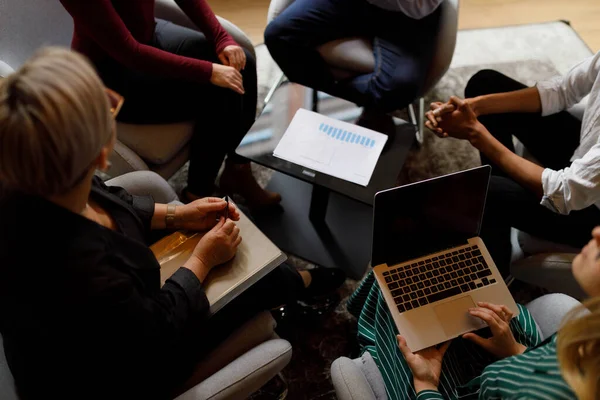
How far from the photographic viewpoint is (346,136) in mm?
1532

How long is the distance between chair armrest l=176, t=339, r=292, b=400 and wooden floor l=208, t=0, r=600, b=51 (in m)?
1.85

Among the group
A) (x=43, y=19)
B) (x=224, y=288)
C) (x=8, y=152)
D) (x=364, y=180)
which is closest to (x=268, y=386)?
(x=224, y=288)

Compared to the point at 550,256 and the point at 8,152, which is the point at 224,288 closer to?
the point at 8,152

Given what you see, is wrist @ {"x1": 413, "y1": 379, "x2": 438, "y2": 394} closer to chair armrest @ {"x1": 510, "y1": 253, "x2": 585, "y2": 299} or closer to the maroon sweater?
chair armrest @ {"x1": 510, "y1": 253, "x2": 585, "y2": 299}

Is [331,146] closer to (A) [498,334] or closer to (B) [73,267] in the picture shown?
(A) [498,334]

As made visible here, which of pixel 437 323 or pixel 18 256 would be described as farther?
pixel 437 323

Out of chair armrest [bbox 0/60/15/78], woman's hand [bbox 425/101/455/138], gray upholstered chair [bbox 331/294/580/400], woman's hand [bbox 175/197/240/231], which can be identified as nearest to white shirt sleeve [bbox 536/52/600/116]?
woman's hand [bbox 425/101/455/138]

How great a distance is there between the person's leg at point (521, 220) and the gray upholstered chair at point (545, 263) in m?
0.03

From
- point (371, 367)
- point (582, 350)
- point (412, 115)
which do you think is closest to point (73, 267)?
point (371, 367)

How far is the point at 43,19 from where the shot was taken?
1.60m

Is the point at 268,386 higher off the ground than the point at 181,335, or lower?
lower

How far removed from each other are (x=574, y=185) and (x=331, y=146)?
0.67 meters

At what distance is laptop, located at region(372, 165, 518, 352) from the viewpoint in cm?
116

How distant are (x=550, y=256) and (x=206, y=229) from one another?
3.10 ft
